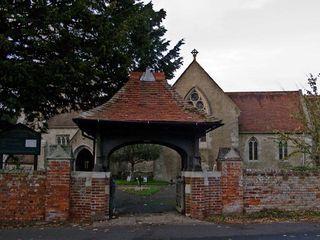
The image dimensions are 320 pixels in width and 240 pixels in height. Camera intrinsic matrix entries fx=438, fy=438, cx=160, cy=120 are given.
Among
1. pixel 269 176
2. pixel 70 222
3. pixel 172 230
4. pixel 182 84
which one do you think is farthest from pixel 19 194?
pixel 182 84

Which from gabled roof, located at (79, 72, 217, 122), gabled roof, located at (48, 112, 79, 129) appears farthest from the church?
gabled roof, located at (79, 72, 217, 122)

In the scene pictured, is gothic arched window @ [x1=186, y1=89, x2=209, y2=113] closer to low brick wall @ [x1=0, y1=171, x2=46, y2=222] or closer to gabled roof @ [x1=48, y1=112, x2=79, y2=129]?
gabled roof @ [x1=48, y1=112, x2=79, y2=129]

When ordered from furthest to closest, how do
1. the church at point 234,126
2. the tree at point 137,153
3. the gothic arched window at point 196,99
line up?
the tree at point 137,153 → the gothic arched window at point 196,99 → the church at point 234,126

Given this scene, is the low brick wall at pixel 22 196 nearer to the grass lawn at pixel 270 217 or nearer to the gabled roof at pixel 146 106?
the gabled roof at pixel 146 106

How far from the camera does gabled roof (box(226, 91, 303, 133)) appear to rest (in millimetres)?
36812

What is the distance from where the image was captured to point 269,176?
1399cm

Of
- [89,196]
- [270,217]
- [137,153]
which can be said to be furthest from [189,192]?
[137,153]

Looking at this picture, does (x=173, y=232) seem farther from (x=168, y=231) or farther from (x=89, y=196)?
(x=89, y=196)

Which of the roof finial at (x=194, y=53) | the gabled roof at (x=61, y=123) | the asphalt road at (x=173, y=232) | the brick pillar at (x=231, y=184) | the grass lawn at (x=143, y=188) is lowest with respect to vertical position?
the asphalt road at (x=173, y=232)

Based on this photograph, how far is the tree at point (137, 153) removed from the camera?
3922 centimetres

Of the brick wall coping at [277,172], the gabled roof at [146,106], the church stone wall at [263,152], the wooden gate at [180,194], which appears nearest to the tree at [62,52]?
the gabled roof at [146,106]

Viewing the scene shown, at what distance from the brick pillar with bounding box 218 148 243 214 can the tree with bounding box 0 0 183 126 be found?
5.31 meters

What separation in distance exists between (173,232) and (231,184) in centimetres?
347

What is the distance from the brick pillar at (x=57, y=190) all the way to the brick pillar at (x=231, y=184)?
4780 millimetres
